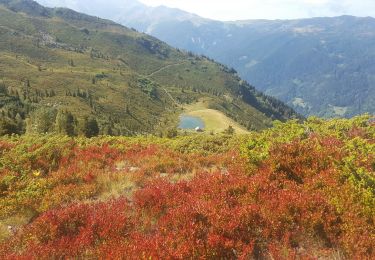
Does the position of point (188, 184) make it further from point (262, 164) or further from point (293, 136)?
point (293, 136)

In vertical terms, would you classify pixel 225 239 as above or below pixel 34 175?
above

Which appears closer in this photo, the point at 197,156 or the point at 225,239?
the point at 225,239

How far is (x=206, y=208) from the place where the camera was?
8945 mm

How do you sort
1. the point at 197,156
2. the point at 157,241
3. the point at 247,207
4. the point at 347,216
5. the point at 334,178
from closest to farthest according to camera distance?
the point at 157,241, the point at 347,216, the point at 247,207, the point at 334,178, the point at 197,156

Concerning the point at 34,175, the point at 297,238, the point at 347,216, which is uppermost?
the point at 347,216

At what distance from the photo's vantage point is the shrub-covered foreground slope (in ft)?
24.8

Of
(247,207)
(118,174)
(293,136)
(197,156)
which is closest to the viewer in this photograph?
(247,207)

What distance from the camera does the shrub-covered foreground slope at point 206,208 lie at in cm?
757

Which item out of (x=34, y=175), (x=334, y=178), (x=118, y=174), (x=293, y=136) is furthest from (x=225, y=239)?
(x=34, y=175)

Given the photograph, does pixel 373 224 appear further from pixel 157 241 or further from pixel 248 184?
pixel 157 241

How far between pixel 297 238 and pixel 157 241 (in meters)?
3.11

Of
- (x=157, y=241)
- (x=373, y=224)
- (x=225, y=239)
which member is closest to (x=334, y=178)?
(x=373, y=224)

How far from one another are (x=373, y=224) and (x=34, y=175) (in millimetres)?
11422

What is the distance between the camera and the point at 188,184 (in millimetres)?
11453
